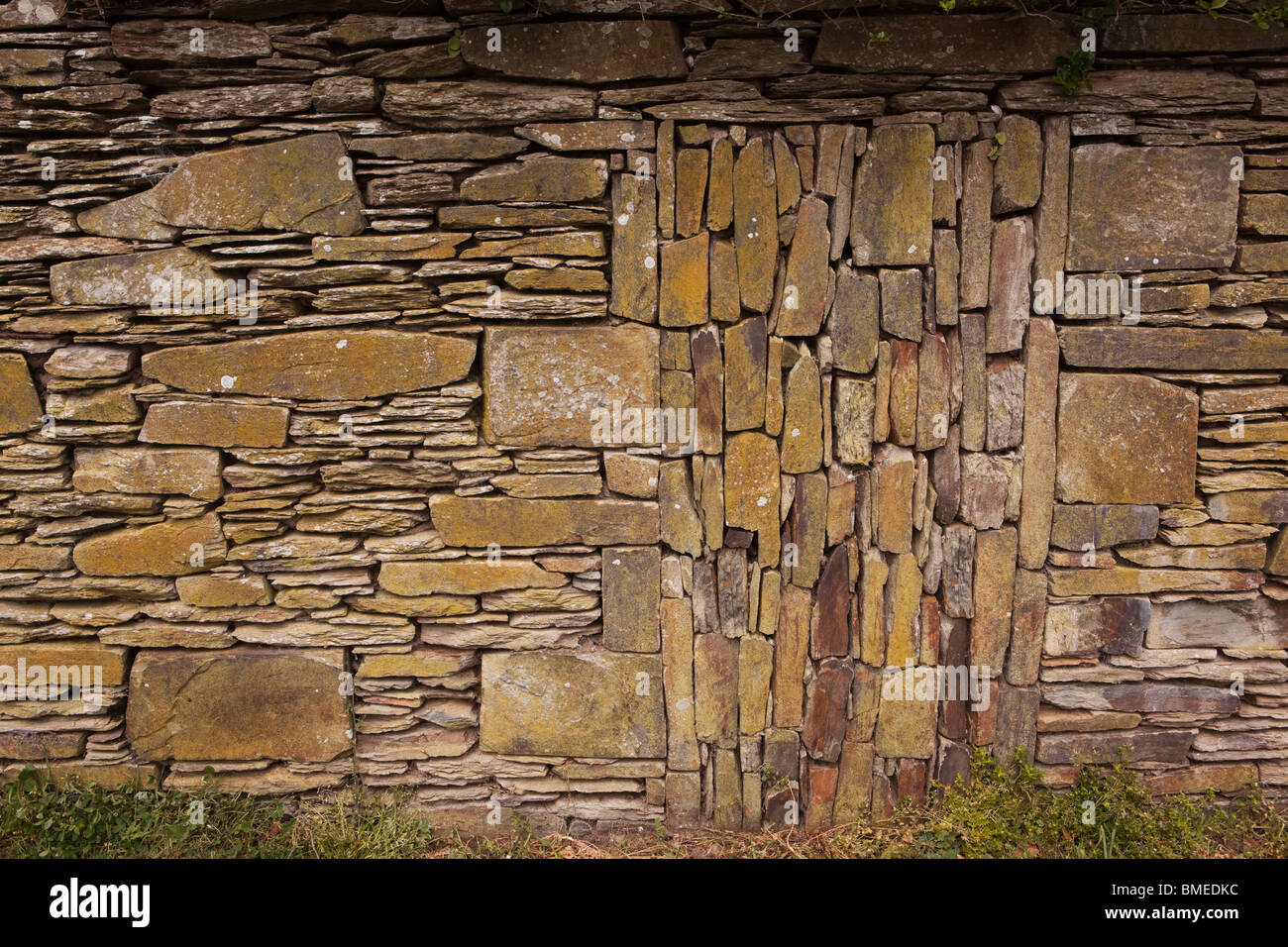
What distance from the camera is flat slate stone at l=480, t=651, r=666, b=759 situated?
3.70m

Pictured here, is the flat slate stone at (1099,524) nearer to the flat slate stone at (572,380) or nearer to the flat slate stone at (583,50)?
the flat slate stone at (572,380)

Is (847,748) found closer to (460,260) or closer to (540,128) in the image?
(460,260)

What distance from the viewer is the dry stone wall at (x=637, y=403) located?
3.37 m

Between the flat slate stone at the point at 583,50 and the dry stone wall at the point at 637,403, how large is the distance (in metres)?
0.02

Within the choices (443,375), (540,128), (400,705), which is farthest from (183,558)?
(540,128)

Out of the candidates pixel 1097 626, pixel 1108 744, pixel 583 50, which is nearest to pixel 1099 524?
pixel 1097 626

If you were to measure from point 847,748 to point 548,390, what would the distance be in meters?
2.31

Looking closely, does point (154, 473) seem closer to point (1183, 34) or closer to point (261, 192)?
point (261, 192)

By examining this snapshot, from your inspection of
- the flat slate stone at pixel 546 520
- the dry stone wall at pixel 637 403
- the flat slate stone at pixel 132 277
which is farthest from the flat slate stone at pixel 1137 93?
the flat slate stone at pixel 132 277

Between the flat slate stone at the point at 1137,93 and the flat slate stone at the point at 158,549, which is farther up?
the flat slate stone at the point at 1137,93

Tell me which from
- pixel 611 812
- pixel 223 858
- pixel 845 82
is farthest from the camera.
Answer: pixel 611 812

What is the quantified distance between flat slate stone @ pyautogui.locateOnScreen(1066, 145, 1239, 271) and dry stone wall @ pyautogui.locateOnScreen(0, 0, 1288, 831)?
20mm

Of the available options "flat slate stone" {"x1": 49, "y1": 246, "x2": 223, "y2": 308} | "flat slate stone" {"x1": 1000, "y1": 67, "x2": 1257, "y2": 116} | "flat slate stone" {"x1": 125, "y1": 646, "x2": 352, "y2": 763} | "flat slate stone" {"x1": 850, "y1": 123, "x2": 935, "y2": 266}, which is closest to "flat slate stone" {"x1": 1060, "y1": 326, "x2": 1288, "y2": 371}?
"flat slate stone" {"x1": 850, "y1": 123, "x2": 935, "y2": 266}

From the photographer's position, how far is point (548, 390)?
3.52m
